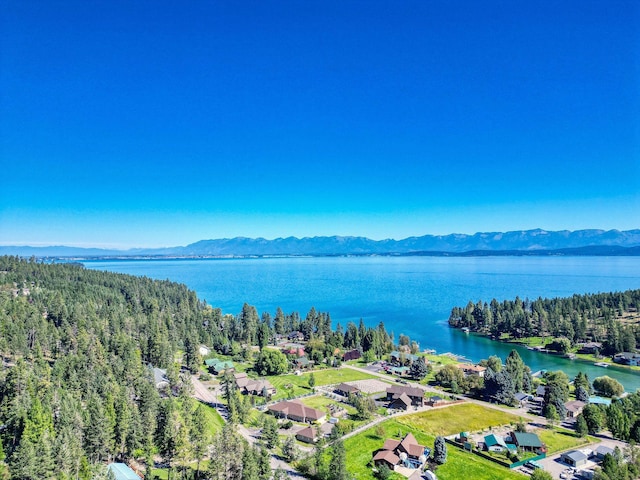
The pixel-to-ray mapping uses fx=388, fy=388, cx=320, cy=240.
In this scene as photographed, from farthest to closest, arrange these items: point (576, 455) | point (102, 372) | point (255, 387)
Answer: point (255, 387) < point (102, 372) < point (576, 455)

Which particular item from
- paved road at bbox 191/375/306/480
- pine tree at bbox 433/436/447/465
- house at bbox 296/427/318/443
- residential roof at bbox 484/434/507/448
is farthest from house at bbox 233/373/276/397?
residential roof at bbox 484/434/507/448

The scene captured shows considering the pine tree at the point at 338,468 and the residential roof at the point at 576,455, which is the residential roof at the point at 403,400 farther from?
the pine tree at the point at 338,468

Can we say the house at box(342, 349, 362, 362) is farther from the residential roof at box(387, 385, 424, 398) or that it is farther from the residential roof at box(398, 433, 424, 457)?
the residential roof at box(398, 433, 424, 457)

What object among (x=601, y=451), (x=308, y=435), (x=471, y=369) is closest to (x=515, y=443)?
(x=601, y=451)

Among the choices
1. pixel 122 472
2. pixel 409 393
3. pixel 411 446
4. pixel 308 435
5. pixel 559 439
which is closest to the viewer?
pixel 122 472

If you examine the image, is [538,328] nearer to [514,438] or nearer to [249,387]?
[514,438]

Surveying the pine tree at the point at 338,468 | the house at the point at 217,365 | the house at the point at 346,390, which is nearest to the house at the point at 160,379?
the house at the point at 217,365

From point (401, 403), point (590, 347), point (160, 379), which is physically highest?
point (160, 379)

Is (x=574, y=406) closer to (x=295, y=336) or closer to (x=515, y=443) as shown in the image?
(x=515, y=443)
